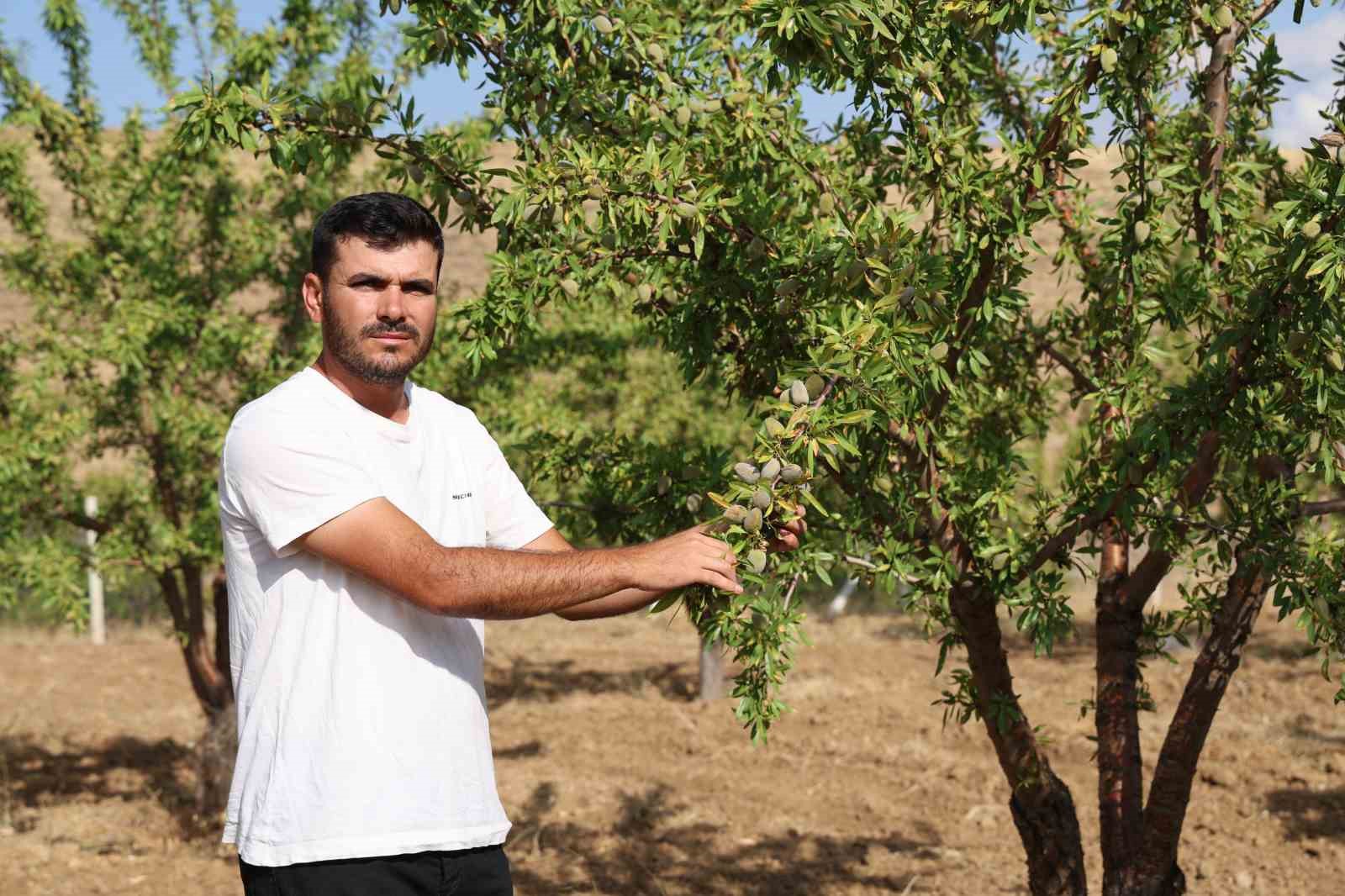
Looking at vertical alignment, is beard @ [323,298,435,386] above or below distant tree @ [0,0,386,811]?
below

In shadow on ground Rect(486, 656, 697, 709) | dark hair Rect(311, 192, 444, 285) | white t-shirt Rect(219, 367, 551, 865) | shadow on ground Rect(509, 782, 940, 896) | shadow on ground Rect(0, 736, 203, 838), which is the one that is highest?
dark hair Rect(311, 192, 444, 285)

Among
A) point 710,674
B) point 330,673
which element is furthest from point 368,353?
point 710,674

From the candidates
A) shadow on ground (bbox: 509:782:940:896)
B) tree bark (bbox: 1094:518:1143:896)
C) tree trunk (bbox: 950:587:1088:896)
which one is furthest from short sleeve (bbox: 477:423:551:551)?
shadow on ground (bbox: 509:782:940:896)

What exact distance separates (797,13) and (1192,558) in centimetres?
198

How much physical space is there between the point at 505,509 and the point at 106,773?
7.45 meters

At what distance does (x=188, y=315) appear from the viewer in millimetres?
7164

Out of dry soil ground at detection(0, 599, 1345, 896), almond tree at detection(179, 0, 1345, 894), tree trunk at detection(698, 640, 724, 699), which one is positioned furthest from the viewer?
tree trunk at detection(698, 640, 724, 699)

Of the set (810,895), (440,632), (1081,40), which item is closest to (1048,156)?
(1081,40)

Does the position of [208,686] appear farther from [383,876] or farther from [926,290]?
[926,290]

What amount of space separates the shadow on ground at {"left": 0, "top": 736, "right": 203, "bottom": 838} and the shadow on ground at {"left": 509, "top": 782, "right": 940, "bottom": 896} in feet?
7.09

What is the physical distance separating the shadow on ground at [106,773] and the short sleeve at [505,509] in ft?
18.4

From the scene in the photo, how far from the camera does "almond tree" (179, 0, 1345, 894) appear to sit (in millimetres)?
2650

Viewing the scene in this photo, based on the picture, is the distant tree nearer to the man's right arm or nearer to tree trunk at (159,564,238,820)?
tree trunk at (159,564,238,820)

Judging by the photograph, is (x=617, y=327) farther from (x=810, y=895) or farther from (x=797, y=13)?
(x=797, y=13)
